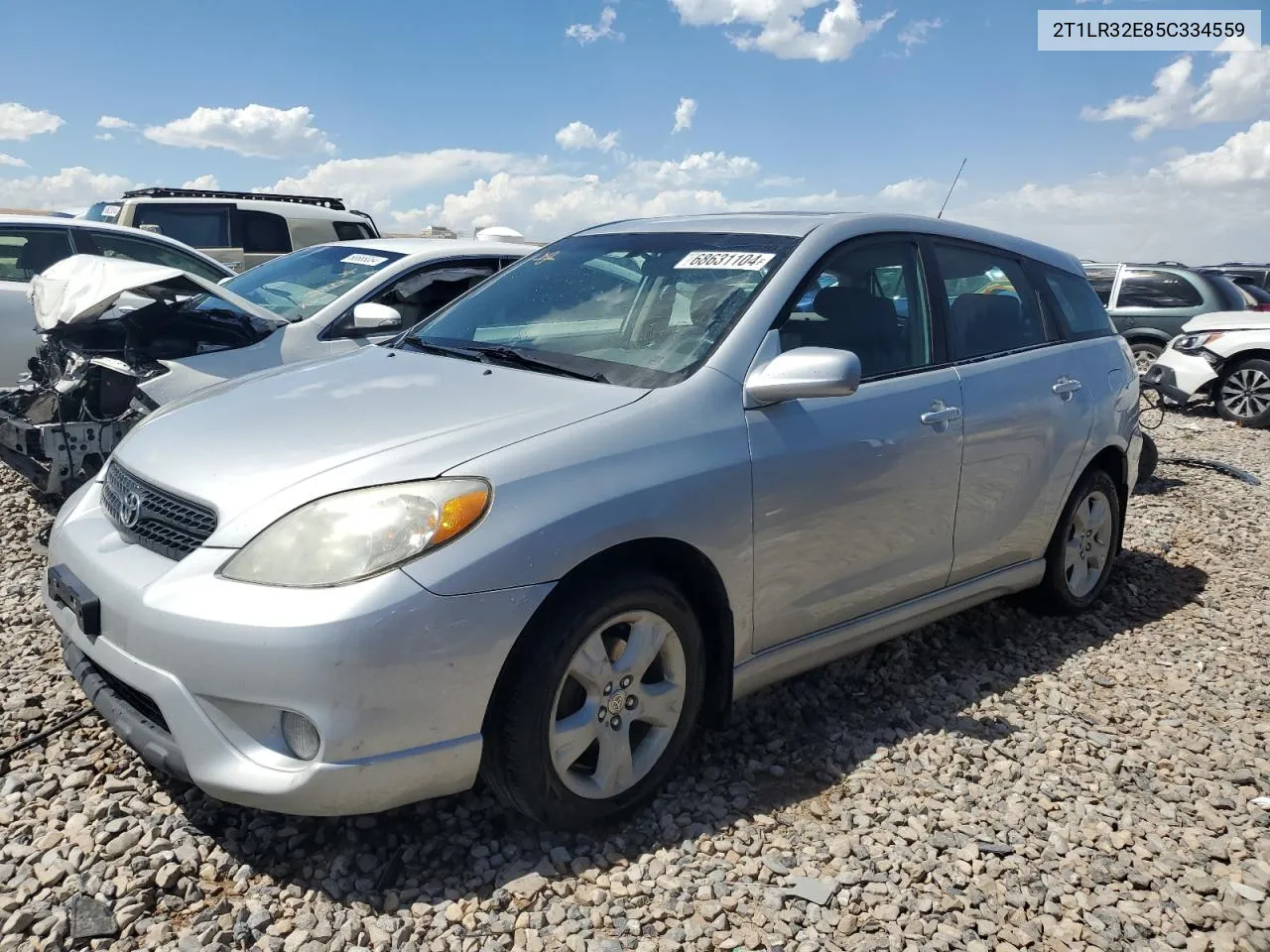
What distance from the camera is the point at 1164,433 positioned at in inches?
420

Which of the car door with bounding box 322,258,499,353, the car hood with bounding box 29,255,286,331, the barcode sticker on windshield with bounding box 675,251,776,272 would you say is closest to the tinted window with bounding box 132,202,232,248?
the car door with bounding box 322,258,499,353

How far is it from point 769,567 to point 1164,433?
30.3 feet

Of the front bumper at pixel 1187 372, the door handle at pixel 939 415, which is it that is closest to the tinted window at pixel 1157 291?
the front bumper at pixel 1187 372

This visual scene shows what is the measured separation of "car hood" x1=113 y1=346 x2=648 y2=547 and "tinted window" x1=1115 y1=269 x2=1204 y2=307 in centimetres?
1258

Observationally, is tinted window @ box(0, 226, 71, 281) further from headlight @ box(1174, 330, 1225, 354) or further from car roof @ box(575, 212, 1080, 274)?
headlight @ box(1174, 330, 1225, 354)

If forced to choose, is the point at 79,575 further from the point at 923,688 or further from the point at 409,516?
the point at 923,688

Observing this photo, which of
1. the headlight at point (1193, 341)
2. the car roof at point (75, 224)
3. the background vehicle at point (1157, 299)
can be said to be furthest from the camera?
the background vehicle at point (1157, 299)

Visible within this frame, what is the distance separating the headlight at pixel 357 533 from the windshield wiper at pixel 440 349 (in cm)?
102

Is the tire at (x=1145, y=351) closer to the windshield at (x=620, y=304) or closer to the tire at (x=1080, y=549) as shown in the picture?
the tire at (x=1080, y=549)

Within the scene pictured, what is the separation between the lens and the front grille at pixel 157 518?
8.46 ft

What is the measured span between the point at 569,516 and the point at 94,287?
3.40 m

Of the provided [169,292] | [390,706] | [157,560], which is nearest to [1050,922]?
[390,706]

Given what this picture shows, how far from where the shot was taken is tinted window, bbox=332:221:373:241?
1251cm

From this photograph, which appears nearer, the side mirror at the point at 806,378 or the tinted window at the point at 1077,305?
the side mirror at the point at 806,378
